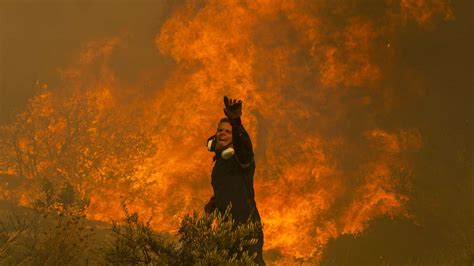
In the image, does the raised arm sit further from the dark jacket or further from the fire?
the fire

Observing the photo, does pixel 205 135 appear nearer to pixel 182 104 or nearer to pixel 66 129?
pixel 182 104

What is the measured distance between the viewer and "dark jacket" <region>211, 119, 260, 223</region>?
4.14m

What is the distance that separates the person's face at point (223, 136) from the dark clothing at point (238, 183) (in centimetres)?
13

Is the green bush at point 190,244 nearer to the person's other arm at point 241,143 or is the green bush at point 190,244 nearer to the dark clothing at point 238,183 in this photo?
the dark clothing at point 238,183

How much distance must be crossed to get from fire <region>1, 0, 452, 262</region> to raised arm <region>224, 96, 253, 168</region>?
30.0ft

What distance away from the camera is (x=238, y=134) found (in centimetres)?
402

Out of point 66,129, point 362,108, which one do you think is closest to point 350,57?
point 362,108

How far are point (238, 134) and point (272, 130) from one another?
12760 millimetres

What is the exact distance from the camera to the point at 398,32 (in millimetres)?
14656

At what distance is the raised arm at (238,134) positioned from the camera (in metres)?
3.77

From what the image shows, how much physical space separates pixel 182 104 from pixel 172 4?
16.9ft

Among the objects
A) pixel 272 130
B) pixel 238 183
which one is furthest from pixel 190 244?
pixel 272 130

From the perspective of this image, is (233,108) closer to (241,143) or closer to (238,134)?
(238,134)

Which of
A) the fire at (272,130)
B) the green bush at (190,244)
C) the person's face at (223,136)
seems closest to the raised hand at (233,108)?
the person's face at (223,136)
